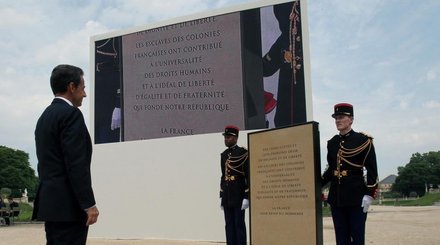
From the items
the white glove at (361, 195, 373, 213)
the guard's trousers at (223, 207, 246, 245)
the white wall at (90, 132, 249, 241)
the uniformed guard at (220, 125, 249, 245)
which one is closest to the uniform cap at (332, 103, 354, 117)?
the white glove at (361, 195, 373, 213)

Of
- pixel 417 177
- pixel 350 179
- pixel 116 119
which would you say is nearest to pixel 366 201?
pixel 350 179

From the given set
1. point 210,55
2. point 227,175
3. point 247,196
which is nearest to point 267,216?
point 247,196

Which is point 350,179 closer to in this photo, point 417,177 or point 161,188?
point 161,188

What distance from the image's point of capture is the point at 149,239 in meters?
10.1

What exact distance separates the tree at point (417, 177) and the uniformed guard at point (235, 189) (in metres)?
63.9

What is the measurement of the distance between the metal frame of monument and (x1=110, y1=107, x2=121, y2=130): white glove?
21.9 feet

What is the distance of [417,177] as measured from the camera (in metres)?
65.3

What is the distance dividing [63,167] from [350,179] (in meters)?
2.30

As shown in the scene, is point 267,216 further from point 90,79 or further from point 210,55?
point 90,79

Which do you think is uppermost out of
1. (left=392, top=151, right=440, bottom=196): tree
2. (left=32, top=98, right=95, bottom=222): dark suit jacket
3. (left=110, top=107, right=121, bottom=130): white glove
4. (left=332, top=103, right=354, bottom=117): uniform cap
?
(left=110, top=107, right=121, bottom=130): white glove

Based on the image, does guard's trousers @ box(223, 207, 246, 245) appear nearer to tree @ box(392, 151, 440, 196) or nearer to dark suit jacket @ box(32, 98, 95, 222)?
dark suit jacket @ box(32, 98, 95, 222)

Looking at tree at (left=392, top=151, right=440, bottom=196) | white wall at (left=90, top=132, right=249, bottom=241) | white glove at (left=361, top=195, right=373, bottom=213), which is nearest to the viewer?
white glove at (left=361, top=195, right=373, bottom=213)

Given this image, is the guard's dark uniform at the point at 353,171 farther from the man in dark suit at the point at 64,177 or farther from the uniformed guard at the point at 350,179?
the man in dark suit at the point at 64,177

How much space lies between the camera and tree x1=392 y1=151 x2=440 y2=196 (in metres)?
65.0
